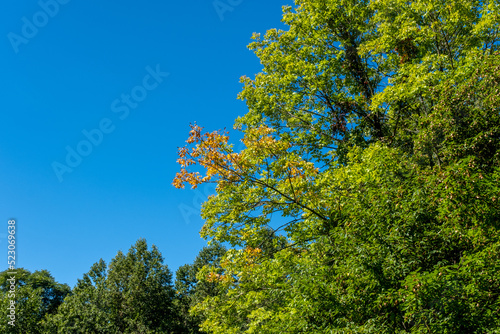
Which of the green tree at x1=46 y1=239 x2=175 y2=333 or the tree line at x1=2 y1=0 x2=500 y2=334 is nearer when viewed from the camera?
the tree line at x1=2 y1=0 x2=500 y2=334

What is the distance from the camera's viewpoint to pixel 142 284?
1604 inches

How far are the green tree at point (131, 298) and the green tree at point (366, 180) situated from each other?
1041 inches

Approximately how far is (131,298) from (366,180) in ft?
127

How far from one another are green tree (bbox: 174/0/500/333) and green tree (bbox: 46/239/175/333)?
26.4 m

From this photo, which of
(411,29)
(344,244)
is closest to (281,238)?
(344,244)

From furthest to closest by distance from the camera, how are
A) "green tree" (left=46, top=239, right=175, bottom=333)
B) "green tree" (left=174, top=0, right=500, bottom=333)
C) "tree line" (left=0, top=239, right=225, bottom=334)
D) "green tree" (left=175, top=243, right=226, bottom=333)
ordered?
"green tree" (left=175, top=243, right=226, bottom=333), "green tree" (left=46, top=239, right=175, bottom=333), "tree line" (left=0, top=239, right=225, bottom=334), "green tree" (left=174, top=0, right=500, bottom=333)

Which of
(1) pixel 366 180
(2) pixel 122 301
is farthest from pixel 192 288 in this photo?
(1) pixel 366 180

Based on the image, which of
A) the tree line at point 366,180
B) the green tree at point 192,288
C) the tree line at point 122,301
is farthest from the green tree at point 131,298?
the tree line at point 366,180

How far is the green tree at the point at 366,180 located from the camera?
20.7 ft

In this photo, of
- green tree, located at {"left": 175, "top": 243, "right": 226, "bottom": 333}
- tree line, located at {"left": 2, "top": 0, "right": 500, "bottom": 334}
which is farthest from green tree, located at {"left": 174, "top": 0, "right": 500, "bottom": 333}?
green tree, located at {"left": 175, "top": 243, "right": 226, "bottom": 333}

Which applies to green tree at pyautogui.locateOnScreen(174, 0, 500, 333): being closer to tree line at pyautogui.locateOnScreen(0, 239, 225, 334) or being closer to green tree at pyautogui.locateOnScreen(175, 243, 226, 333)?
tree line at pyautogui.locateOnScreen(0, 239, 225, 334)

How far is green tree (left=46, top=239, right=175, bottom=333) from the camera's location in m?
32.9

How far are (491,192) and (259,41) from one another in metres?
11.2

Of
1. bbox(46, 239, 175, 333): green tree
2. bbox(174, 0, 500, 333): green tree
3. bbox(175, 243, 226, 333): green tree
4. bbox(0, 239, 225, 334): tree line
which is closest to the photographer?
bbox(174, 0, 500, 333): green tree
